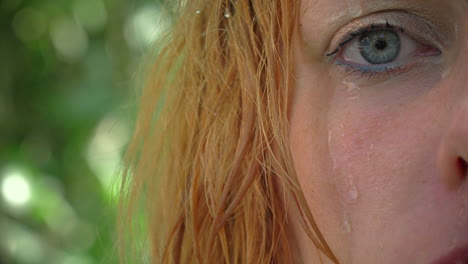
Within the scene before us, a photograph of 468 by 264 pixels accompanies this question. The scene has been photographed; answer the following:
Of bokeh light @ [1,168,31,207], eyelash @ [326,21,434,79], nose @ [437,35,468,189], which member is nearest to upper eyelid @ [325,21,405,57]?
eyelash @ [326,21,434,79]

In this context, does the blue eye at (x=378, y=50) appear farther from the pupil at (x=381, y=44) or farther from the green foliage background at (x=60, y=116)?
the green foliage background at (x=60, y=116)

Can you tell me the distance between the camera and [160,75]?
117cm

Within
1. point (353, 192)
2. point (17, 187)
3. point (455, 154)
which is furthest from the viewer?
point (17, 187)

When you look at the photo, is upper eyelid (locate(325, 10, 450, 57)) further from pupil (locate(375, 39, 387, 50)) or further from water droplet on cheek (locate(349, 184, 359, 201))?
water droplet on cheek (locate(349, 184, 359, 201))

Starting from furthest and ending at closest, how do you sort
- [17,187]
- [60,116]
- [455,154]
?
1. [60,116]
2. [17,187]
3. [455,154]

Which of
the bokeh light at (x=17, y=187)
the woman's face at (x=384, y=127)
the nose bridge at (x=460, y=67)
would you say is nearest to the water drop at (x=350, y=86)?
the woman's face at (x=384, y=127)

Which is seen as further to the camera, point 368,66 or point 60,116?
point 60,116

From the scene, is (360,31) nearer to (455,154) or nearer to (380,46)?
(380,46)

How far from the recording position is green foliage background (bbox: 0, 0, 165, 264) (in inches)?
85.4

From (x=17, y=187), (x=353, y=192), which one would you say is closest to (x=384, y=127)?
(x=353, y=192)

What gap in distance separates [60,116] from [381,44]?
1.59 meters

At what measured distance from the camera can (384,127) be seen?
81 cm

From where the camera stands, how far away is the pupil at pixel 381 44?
883 mm

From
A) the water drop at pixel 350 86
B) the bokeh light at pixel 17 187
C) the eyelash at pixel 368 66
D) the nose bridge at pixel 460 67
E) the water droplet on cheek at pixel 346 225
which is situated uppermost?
the bokeh light at pixel 17 187
